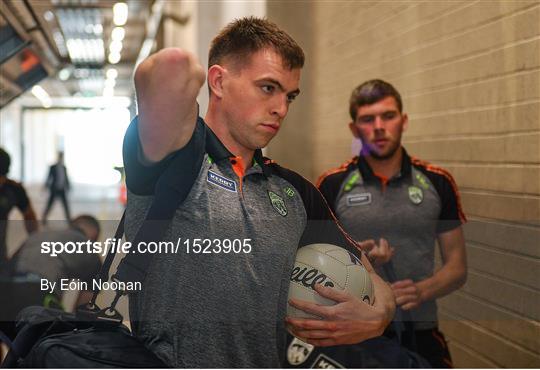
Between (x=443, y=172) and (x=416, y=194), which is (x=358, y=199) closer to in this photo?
(x=416, y=194)

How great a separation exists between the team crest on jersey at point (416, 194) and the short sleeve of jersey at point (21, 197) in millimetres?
1085

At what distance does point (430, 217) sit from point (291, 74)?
2.10 feet

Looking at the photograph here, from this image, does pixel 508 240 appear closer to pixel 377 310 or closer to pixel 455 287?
pixel 455 287

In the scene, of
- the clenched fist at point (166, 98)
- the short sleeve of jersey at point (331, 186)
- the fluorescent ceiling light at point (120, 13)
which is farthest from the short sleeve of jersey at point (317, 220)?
the fluorescent ceiling light at point (120, 13)

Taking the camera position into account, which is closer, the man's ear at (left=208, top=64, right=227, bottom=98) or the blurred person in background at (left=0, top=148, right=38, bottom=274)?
the man's ear at (left=208, top=64, right=227, bottom=98)

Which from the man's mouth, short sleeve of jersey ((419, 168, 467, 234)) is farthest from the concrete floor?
short sleeve of jersey ((419, 168, 467, 234))

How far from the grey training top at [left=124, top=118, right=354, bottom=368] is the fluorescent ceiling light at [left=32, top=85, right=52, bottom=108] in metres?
0.43

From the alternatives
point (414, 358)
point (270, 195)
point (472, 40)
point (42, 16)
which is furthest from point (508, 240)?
point (42, 16)

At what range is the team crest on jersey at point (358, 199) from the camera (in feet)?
7.63

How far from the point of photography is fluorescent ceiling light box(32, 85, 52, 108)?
88.0 inches

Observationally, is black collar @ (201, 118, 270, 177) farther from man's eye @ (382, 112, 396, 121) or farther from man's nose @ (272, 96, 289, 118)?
man's eye @ (382, 112, 396, 121)

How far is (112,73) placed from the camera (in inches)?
88.2

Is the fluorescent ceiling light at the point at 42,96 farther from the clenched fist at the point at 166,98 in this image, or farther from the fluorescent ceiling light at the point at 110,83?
the clenched fist at the point at 166,98

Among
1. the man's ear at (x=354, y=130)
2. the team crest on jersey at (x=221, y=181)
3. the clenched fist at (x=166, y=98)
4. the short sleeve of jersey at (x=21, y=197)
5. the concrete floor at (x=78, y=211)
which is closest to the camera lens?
the clenched fist at (x=166, y=98)
